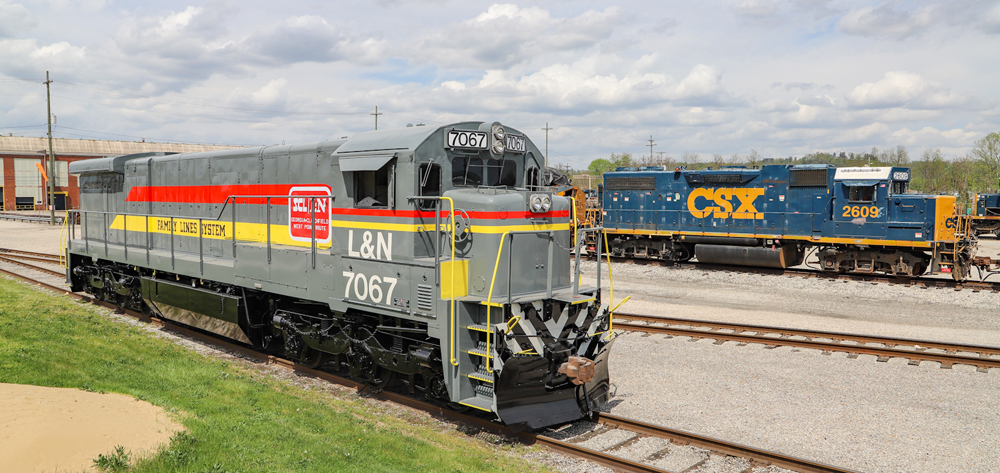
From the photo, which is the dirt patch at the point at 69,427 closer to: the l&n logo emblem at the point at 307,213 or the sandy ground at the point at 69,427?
the sandy ground at the point at 69,427

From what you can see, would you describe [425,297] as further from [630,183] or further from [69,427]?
[630,183]

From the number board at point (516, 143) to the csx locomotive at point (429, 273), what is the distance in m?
0.02

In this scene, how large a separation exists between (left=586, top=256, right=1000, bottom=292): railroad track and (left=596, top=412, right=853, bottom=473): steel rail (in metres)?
13.2

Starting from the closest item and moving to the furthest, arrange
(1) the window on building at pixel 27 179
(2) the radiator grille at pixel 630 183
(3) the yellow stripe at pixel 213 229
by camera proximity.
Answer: (3) the yellow stripe at pixel 213 229, (2) the radiator grille at pixel 630 183, (1) the window on building at pixel 27 179

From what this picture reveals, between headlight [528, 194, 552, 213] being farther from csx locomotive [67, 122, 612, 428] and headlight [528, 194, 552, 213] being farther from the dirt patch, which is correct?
the dirt patch

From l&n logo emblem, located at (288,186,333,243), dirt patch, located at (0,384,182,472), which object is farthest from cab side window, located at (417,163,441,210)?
dirt patch, located at (0,384,182,472)

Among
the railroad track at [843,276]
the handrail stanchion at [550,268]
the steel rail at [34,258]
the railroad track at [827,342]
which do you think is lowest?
the railroad track at [827,342]

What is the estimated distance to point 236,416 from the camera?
6473 mm

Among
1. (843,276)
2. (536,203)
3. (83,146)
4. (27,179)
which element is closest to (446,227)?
(536,203)

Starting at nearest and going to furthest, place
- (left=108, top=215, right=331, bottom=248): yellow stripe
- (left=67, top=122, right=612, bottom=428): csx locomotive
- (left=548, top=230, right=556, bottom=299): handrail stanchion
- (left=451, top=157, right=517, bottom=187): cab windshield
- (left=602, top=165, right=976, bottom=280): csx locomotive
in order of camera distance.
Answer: (left=67, top=122, right=612, bottom=428): csx locomotive
(left=548, top=230, right=556, bottom=299): handrail stanchion
(left=451, top=157, right=517, bottom=187): cab windshield
(left=108, top=215, right=331, bottom=248): yellow stripe
(left=602, top=165, right=976, bottom=280): csx locomotive

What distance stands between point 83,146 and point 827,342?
71429 millimetres

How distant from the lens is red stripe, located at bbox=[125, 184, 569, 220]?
6703mm

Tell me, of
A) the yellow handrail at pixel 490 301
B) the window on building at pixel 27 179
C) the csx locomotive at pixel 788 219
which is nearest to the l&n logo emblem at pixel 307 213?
the yellow handrail at pixel 490 301

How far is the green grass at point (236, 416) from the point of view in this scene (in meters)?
5.35
